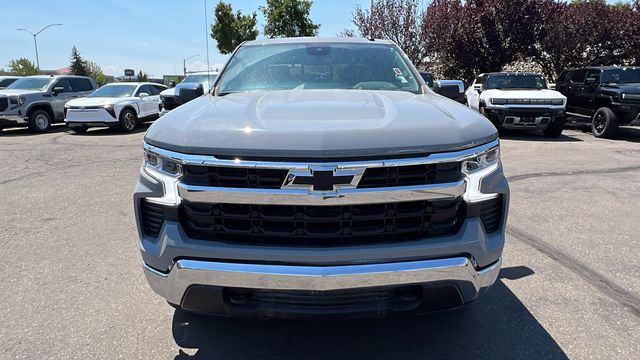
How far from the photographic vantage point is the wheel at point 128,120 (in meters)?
14.5

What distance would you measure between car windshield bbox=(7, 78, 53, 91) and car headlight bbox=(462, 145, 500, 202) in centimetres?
1670

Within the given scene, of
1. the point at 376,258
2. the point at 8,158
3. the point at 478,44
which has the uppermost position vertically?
the point at 478,44

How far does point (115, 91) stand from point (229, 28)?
2684cm

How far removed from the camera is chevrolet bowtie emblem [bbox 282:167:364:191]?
2025 millimetres

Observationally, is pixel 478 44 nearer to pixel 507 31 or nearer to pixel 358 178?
pixel 507 31

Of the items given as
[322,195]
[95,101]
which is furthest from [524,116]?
[95,101]

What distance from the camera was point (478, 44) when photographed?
21281 mm

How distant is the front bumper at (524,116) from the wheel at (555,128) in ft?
0.74

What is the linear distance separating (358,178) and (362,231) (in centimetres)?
26

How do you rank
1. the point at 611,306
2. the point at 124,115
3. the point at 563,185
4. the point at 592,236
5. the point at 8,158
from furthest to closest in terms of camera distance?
the point at 124,115 → the point at 8,158 → the point at 563,185 → the point at 592,236 → the point at 611,306

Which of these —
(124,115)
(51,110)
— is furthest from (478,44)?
(51,110)

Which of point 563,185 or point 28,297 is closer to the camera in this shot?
point 28,297

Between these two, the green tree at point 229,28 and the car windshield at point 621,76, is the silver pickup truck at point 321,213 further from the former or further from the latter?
the green tree at point 229,28

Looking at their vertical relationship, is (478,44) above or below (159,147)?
above
